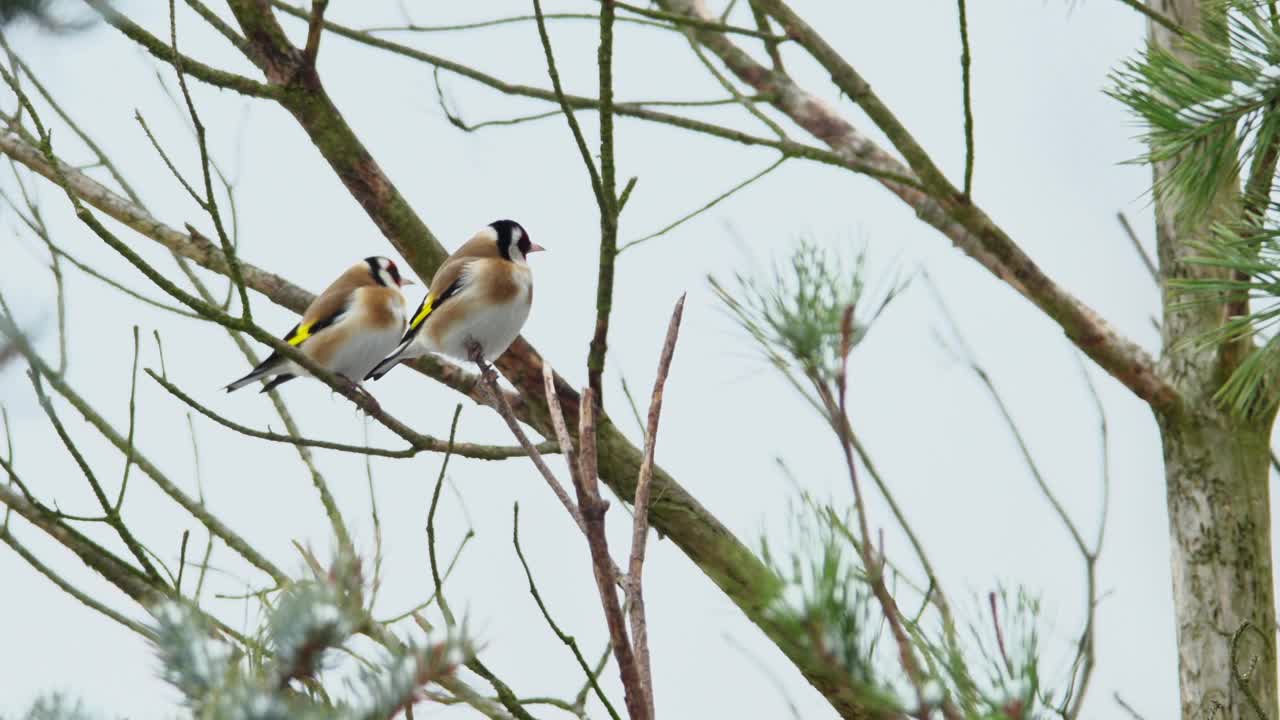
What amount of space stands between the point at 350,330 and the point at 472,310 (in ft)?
2.22

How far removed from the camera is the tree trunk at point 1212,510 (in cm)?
238

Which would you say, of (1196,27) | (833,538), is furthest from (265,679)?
(1196,27)

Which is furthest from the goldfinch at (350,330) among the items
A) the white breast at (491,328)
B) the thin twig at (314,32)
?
the thin twig at (314,32)

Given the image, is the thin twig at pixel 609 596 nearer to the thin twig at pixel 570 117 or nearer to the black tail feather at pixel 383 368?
the thin twig at pixel 570 117

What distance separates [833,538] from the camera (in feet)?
2.97

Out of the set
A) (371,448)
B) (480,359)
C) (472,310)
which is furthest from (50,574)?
(472,310)

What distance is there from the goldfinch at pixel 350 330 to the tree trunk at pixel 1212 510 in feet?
6.54

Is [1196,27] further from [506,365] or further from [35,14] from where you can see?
Result: [35,14]

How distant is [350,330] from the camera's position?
3.68m

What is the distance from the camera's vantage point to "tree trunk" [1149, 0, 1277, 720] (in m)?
2.38

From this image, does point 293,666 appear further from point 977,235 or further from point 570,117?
point 977,235

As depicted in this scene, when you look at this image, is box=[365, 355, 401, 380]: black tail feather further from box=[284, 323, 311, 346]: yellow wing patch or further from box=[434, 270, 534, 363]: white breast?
box=[284, 323, 311, 346]: yellow wing patch

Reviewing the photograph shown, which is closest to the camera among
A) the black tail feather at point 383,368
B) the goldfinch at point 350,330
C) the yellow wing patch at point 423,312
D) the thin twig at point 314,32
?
the thin twig at point 314,32

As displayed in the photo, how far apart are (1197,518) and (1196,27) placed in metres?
0.97
